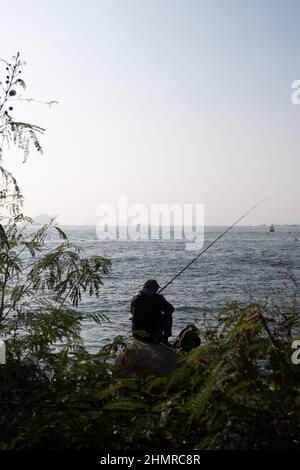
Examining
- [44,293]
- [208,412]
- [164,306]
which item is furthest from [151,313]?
[208,412]

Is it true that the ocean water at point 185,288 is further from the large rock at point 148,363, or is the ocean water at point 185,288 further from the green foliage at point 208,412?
the green foliage at point 208,412

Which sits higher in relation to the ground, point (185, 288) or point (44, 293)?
point (44, 293)

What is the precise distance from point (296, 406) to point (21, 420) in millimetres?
1604

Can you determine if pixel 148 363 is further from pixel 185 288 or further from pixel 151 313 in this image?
pixel 185 288

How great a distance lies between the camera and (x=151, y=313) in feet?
26.7

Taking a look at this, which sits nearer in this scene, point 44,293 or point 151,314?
point 44,293

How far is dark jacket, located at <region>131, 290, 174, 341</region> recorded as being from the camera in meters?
8.15

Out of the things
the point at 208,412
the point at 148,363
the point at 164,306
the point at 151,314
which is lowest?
the point at 148,363

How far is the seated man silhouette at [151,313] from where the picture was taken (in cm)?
814

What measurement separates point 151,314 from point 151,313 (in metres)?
0.02

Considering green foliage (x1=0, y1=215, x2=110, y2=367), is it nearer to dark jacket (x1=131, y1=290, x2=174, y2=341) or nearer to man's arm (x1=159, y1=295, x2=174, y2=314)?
dark jacket (x1=131, y1=290, x2=174, y2=341)

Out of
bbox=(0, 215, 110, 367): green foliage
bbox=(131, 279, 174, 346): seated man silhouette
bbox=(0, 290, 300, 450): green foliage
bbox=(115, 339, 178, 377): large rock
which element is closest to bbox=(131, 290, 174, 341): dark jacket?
bbox=(131, 279, 174, 346): seated man silhouette
